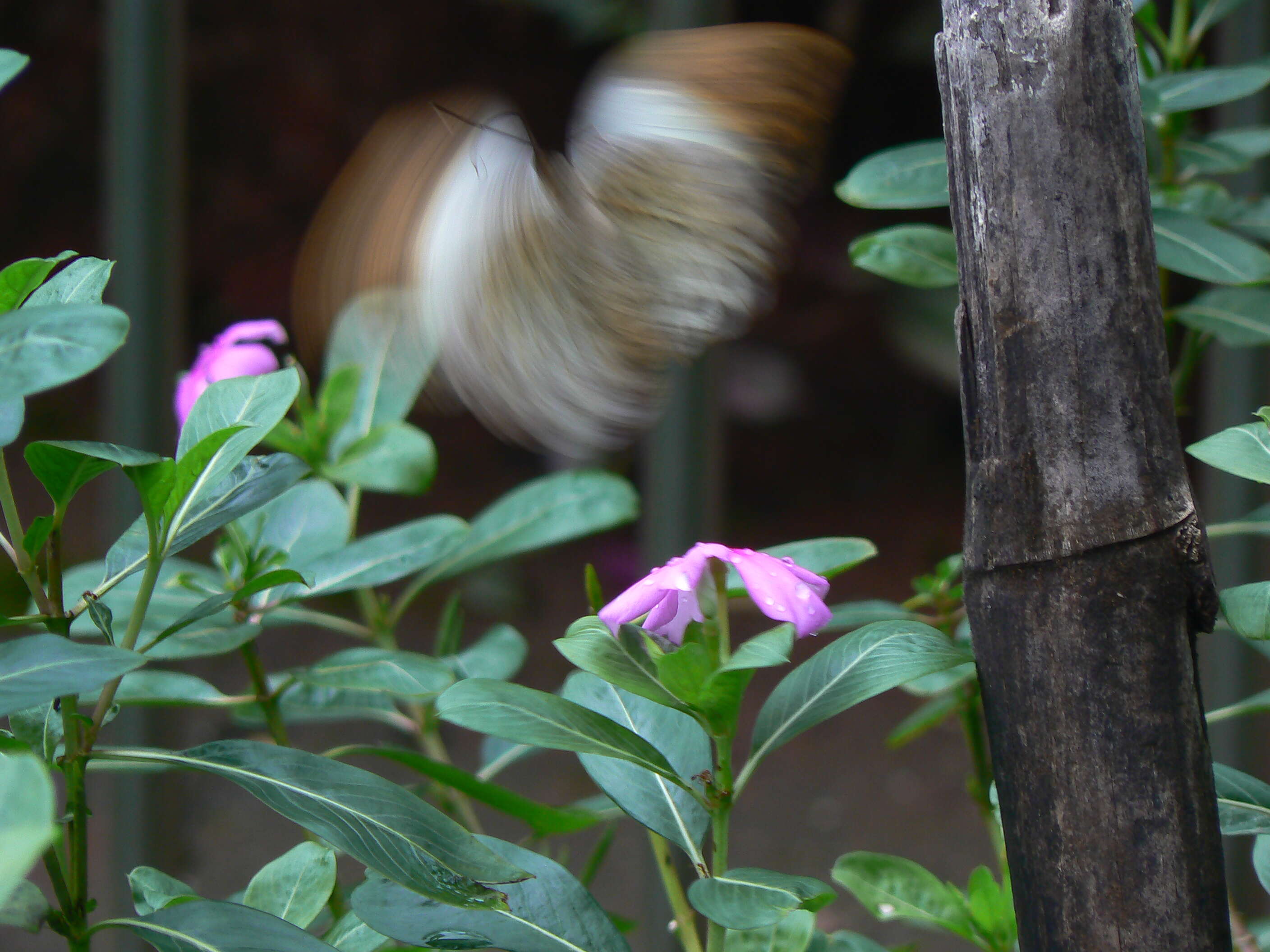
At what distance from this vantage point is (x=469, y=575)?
240 centimetres

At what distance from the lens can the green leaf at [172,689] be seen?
666mm

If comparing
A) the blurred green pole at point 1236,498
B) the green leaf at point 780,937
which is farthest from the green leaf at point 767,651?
the blurred green pole at point 1236,498

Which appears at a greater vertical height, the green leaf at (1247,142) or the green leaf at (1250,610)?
the green leaf at (1247,142)

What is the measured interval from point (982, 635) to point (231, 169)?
2513 mm

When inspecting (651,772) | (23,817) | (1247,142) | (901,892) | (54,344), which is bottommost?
(901,892)

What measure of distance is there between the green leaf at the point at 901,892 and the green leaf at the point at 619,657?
22 cm

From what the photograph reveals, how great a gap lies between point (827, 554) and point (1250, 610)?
0.20 metres

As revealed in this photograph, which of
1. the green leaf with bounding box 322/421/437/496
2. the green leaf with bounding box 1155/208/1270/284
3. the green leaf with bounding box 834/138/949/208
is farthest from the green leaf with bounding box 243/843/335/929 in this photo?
the green leaf with bounding box 1155/208/1270/284

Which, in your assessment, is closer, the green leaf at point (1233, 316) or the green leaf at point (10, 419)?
the green leaf at point (10, 419)

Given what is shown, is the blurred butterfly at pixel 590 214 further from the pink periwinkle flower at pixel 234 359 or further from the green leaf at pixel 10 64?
the green leaf at pixel 10 64

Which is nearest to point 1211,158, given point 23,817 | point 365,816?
point 365,816

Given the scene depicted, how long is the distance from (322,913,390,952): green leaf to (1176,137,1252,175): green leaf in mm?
757

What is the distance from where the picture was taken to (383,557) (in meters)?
0.67

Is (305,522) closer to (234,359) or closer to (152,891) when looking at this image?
(234,359)
